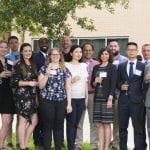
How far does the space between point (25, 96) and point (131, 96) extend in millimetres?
1786

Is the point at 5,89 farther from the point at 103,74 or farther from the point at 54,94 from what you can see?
the point at 103,74

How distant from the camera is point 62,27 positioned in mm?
10664

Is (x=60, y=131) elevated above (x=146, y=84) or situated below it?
below

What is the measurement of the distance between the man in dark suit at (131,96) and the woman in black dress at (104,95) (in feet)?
0.55

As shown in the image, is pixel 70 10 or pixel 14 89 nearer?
pixel 14 89

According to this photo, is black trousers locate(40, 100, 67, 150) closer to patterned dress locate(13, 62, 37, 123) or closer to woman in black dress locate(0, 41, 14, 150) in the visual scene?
patterned dress locate(13, 62, 37, 123)

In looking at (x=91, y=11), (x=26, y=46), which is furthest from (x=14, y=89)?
(x=91, y=11)

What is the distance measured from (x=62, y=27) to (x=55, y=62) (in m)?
2.02

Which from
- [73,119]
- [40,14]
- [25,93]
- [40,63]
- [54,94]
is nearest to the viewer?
[54,94]

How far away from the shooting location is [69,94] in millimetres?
8836

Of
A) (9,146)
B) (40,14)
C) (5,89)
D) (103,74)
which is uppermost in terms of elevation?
(40,14)

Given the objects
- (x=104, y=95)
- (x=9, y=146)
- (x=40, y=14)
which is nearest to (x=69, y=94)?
(x=104, y=95)

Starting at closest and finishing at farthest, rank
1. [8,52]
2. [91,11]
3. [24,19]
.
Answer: [8,52] < [24,19] < [91,11]

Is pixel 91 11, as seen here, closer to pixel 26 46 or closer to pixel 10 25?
pixel 10 25
